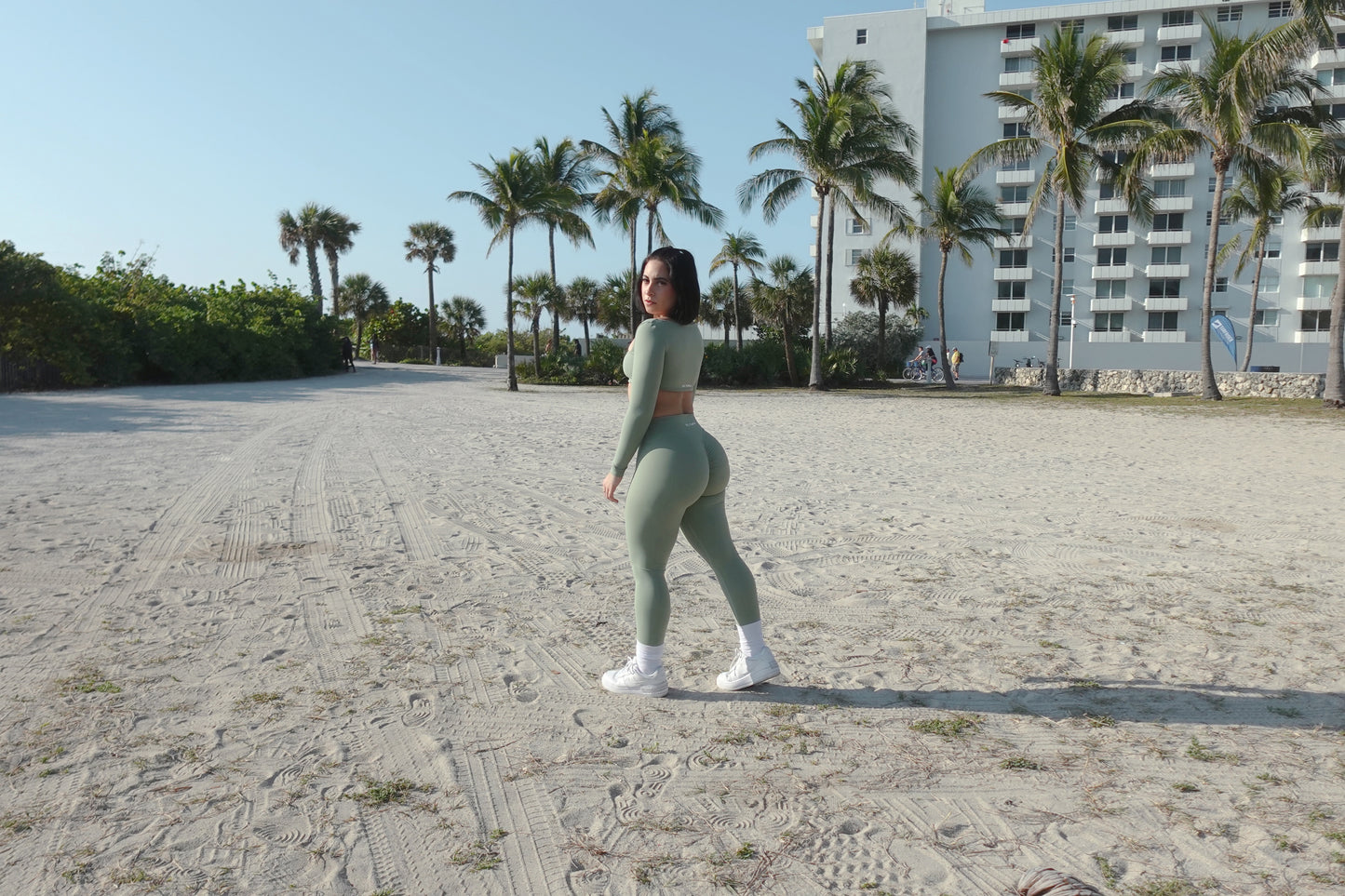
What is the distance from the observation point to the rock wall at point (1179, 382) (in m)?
27.1

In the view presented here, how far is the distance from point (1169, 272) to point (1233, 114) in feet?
110

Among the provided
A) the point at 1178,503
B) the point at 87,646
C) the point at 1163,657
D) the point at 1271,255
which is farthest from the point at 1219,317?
the point at 87,646

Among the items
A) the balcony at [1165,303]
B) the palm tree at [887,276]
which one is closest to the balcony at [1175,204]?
the balcony at [1165,303]

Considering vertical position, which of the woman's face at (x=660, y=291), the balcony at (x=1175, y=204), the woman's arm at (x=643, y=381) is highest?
the balcony at (x=1175, y=204)

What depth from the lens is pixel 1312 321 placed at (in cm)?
5272

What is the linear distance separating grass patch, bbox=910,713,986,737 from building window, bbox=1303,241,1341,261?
61164mm

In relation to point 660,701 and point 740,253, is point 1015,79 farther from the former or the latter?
point 660,701

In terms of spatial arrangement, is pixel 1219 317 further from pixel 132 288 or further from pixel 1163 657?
pixel 132 288

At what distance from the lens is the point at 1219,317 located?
34125 mm

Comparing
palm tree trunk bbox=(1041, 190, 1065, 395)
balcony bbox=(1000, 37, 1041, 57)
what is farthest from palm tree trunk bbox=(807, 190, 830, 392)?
balcony bbox=(1000, 37, 1041, 57)

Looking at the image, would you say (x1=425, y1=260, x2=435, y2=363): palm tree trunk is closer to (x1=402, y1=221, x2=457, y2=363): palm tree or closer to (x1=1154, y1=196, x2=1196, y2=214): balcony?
(x1=402, y1=221, x2=457, y2=363): palm tree

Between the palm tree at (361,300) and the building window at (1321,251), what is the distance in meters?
56.5

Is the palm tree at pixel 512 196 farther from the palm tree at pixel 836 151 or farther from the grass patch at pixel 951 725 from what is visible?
the grass patch at pixel 951 725

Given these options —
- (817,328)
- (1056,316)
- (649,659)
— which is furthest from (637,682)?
(1056,316)
